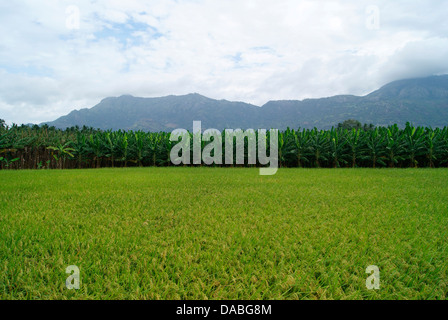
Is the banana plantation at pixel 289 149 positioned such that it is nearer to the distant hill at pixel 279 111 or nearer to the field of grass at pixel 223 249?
the field of grass at pixel 223 249

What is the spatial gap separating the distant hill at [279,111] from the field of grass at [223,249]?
114 metres

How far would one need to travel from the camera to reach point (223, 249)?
1.64m

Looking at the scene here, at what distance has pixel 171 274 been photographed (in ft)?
4.45

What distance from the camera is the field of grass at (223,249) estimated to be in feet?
4.05

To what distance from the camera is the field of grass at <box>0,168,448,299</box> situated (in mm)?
1233

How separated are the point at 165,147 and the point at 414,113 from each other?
134996 millimetres

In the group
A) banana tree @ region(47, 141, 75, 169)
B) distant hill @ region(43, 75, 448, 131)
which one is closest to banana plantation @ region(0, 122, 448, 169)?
banana tree @ region(47, 141, 75, 169)

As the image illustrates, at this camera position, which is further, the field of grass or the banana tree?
the banana tree

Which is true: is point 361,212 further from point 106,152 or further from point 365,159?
point 106,152

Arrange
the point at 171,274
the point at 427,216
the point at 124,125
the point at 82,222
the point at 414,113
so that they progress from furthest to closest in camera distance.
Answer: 1. the point at 124,125
2. the point at 414,113
3. the point at 427,216
4. the point at 82,222
5. the point at 171,274

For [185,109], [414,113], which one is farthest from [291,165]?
[185,109]

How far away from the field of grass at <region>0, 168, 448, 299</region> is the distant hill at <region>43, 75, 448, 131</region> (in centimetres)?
11426

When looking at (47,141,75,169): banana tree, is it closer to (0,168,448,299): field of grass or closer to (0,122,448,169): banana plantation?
(0,122,448,169): banana plantation
